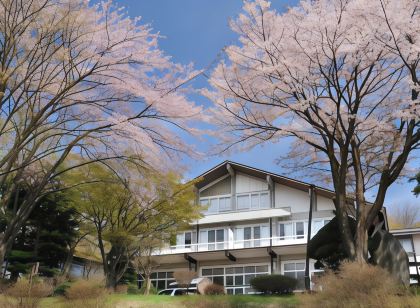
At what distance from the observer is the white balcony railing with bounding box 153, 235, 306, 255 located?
31086 millimetres

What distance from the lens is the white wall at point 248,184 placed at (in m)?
34.3

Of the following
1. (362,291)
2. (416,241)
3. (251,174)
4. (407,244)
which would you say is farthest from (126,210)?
(416,241)

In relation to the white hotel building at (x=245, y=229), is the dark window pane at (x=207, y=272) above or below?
below

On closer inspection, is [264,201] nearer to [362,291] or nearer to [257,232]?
[257,232]

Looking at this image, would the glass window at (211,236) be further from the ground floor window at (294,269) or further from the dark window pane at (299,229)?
the dark window pane at (299,229)

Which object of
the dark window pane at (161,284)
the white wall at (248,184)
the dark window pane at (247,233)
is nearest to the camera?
the dark window pane at (247,233)

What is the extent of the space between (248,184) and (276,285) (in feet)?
57.7

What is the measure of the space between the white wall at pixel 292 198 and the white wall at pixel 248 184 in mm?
1107

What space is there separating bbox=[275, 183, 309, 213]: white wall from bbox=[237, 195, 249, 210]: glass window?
7.24ft

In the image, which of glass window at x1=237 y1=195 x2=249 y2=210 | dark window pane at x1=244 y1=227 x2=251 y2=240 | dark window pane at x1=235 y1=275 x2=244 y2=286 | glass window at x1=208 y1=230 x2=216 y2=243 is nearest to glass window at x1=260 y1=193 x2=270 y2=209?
glass window at x1=237 y1=195 x2=249 y2=210

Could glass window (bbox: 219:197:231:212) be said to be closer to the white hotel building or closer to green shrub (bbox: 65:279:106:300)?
the white hotel building

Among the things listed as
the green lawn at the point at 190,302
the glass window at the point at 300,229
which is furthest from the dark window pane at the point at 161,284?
the green lawn at the point at 190,302

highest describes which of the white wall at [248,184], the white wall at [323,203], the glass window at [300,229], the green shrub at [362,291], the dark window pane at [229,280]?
the white wall at [248,184]

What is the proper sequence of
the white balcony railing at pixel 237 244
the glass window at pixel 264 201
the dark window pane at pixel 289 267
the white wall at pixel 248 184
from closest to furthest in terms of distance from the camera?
the white balcony railing at pixel 237 244
the dark window pane at pixel 289 267
the glass window at pixel 264 201
the white wall at pixel 248 184
